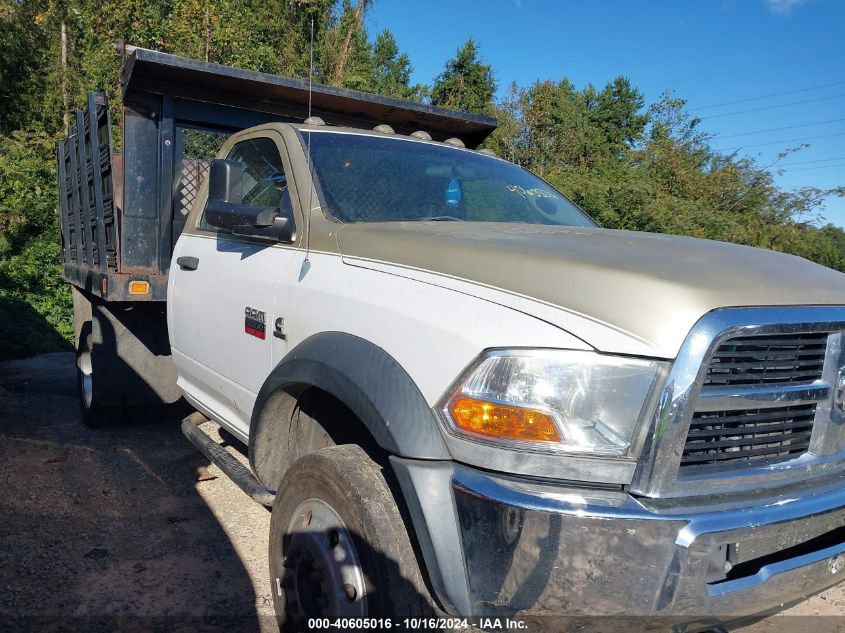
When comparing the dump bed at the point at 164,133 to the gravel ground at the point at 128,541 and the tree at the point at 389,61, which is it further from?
the tree at the point at 389,61

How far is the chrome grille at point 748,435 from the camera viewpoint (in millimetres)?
1749

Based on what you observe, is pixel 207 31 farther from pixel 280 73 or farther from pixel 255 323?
pixel 255 323

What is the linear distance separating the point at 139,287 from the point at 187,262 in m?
0.78

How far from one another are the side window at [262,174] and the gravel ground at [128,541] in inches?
64.1

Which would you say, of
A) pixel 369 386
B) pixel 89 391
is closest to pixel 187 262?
pixel 369 386

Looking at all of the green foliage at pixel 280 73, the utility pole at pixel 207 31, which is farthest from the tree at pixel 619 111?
the utility pole at pixel 207 31

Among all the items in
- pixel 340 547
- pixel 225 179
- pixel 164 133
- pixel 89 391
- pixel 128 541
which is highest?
pixel 164 133

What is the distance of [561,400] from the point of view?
5.58 ft

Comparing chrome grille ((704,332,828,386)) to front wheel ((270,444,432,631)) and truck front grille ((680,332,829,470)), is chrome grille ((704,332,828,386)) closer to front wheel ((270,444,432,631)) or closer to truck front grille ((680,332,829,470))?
truck front grille ((680,332,829,470))

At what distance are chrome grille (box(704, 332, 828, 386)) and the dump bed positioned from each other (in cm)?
316

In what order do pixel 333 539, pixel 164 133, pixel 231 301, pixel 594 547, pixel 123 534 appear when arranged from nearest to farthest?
pixel 594 547
pixel 333 539
pixel 231 301
pixel 123 534
pixel 164 133

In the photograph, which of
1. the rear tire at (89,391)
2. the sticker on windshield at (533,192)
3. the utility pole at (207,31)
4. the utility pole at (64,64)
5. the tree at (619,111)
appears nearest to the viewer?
the sticker on windshield at (533,192)

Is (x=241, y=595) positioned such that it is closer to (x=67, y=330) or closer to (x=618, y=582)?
(x=618, y=582)

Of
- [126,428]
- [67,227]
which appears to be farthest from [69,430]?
[67,227]
